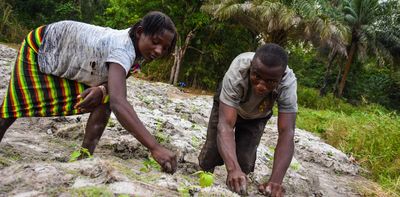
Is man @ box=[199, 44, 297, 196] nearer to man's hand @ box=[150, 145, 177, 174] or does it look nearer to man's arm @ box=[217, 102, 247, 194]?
man's arm @ box=[217, 102, 247, 194]

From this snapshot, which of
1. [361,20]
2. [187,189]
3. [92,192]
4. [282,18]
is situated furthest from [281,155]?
[361,20]

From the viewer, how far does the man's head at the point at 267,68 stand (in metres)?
2.35

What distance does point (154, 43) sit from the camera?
2334 mm

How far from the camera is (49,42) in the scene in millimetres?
2541

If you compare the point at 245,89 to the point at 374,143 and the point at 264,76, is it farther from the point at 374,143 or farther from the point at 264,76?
the point at 374,143

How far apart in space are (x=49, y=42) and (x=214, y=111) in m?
1.32

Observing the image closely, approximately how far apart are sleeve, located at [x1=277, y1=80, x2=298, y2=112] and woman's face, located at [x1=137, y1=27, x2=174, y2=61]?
0.78m

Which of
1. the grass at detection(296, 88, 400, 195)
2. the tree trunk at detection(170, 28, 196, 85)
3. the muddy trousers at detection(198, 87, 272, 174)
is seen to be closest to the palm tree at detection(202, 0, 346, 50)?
the tree trunk at detection(170, 28, 196, 85)

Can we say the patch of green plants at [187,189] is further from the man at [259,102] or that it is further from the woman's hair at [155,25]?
the woman's hair at [155,25]

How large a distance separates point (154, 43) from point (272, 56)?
0.64m

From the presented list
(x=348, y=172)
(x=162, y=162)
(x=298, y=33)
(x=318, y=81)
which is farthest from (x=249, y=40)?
(x=162, y=162)

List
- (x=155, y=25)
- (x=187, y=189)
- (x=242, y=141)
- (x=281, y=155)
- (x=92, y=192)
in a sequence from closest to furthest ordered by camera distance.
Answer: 1. (x=92, y=192)
2. (x=187, y=189)
3. (x=155, y=25)
4. (x=281, y=155)
5. (x=242, y=141)

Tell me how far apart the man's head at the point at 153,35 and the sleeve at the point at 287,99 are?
759 millimetres

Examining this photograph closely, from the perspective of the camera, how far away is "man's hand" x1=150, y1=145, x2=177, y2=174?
214cm
